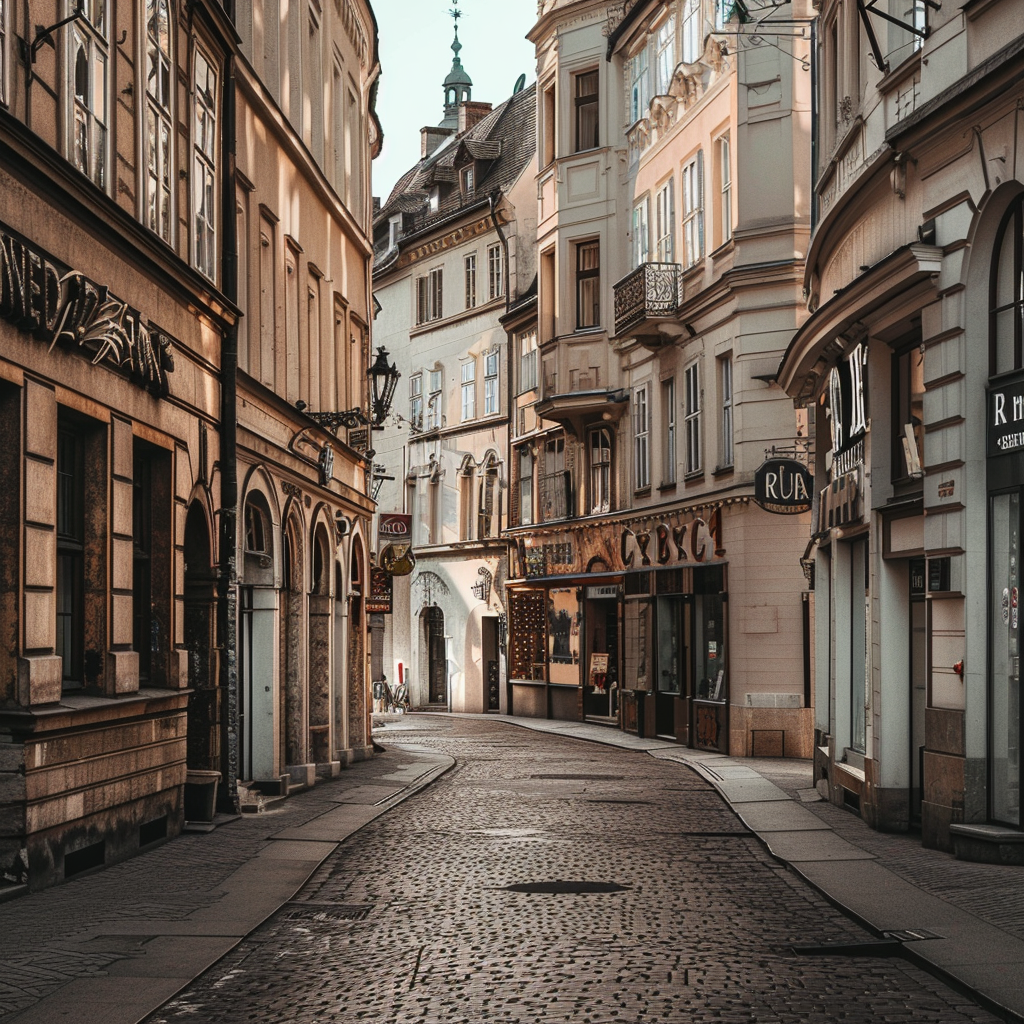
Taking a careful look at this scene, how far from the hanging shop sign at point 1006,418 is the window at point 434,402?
128 ft

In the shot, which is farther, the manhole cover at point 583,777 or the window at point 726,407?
the window at point 726,407

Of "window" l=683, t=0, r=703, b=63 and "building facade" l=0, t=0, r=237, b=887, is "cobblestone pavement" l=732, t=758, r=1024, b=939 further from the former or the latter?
"window" l=683, t=0, r=703, b=63

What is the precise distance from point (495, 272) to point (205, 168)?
103 feet

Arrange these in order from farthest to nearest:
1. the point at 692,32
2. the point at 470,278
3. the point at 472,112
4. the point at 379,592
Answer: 1. the point at 472,112
2. the point at 470,278
3. the point at 379,592
4. the point at 692,32

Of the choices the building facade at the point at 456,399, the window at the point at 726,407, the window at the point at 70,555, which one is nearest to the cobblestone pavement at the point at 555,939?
the window at the point at 70,555

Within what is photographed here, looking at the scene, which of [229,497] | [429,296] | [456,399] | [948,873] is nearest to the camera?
[948,873]

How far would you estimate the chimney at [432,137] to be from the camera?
67062 millimetres

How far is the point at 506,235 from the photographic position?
47781mm

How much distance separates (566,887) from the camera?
12289 mm

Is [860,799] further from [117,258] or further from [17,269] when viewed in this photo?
[17,269]

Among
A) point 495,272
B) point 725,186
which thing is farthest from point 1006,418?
point 495,272

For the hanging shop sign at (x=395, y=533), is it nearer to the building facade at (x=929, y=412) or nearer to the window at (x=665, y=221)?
the window at (x=665, y=221)

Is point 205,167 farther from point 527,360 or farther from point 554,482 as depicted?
point 527,360

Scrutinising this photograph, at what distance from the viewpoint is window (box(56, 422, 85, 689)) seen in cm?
1327
